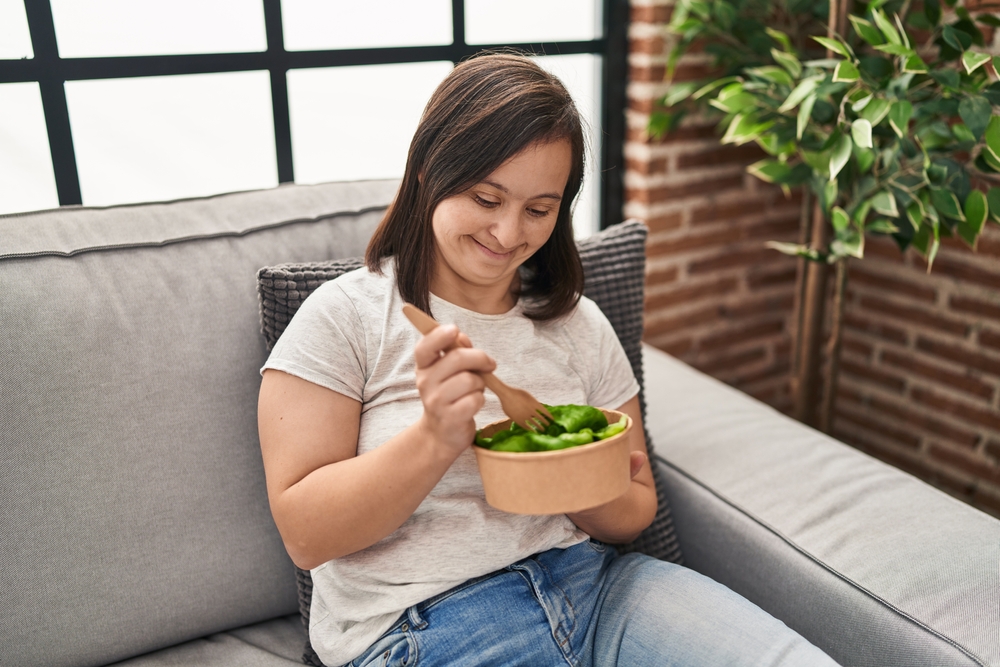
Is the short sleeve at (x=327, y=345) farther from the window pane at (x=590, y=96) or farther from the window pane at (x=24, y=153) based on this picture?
the window pane at (x=590, y=96)

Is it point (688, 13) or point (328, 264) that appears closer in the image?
point (328, 264)

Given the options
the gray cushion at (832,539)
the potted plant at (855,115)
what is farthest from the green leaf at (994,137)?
the gray cushion at (832,539)

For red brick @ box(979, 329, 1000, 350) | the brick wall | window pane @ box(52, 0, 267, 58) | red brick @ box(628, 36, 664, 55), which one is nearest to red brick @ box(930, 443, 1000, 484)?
the brick wall

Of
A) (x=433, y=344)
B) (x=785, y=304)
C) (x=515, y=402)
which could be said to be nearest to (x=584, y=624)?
(x=515, y=402)

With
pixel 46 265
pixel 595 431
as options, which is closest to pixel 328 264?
pixel 46 265

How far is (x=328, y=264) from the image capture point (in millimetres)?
1184

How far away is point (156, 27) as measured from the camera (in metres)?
1.46

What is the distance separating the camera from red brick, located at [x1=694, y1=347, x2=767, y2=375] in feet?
7.55

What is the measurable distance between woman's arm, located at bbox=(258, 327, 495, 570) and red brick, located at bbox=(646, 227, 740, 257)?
4.13ft

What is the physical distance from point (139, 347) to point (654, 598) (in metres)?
0.78

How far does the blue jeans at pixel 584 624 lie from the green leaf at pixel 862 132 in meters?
0.77

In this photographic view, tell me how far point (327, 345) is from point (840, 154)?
3.27 ft

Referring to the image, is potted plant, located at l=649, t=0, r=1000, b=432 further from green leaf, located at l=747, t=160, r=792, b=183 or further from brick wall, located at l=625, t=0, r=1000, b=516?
brick wall, located at l=625, t=0, r=1000, b=516

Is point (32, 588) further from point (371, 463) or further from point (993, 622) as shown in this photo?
point (993, 622)
